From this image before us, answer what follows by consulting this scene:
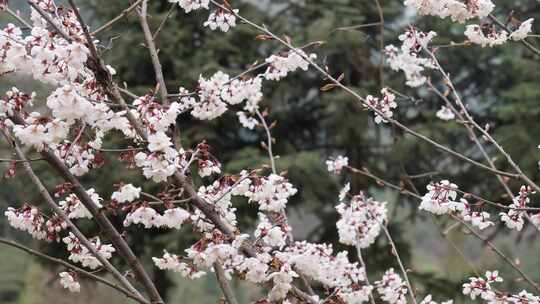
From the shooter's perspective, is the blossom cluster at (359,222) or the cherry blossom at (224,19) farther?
the blossom cluster at (359,222)

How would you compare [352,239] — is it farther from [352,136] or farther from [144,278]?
[352,136]

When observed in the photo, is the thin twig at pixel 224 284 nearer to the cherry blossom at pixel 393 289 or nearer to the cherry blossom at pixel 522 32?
the cherry blossom at pixel 393 289

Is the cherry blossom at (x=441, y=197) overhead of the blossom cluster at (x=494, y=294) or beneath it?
overhead

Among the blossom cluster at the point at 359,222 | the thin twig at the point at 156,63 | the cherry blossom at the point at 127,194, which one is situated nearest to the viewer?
the cherry blossom at the point at 127,194

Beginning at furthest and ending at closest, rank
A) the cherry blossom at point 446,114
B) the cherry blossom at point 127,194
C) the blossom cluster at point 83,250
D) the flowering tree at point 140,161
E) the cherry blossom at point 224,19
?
1. the cherry blossom at point 446,114
2. the cherry blossom at point 224,19
3. the blossom cluster at point 83,250
4. the cherry blossom at point 127,194
5. the flowering tree at point 140,161

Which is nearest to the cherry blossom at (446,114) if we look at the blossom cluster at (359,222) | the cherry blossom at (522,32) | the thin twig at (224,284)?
the blossom cluster at (359,222)

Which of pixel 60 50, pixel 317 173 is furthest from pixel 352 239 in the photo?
pixel 317 173

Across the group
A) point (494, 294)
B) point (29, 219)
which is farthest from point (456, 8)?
point (29, 219)

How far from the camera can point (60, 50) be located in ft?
5.13

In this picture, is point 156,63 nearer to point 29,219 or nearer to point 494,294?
point 29,219

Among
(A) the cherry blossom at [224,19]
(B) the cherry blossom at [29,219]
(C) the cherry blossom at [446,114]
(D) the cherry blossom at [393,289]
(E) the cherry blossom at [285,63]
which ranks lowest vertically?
(D) the cherry blossom at [393,289]

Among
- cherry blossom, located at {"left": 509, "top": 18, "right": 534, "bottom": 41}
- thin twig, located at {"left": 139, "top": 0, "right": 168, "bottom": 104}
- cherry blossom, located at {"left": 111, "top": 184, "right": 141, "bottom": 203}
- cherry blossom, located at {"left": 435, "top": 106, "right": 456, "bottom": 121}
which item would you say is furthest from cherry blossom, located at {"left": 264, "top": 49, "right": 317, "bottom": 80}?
cherry blossom, located at {"left": 435, "top": 106, "right": 456, "bottom": 121}

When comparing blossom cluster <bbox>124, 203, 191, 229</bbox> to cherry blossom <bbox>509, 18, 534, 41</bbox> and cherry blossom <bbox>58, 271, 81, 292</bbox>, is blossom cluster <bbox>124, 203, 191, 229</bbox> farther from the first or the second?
cherry blossom <bbox>509, 18, 534, 41</bbox>

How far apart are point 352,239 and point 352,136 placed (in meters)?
4.93
